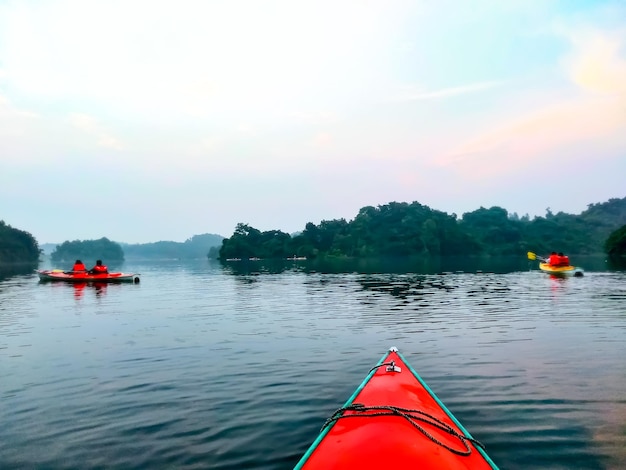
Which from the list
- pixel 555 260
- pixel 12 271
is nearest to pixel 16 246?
pixel 12 271

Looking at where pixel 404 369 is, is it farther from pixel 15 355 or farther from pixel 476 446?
pixel 15 355

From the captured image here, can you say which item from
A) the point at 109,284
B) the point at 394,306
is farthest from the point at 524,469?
the point at 109,284

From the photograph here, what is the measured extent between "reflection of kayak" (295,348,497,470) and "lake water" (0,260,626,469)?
1328 millimetres

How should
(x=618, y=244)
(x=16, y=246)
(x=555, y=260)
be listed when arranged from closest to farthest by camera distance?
(x=555, y=260), (x=618, y=244), (x=16, y=246)

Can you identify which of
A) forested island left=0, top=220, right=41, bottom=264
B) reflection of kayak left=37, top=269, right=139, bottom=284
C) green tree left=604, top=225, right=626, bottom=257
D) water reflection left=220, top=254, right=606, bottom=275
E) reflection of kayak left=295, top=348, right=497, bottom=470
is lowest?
water reflection left=220, top=254, right=606, bottom=275

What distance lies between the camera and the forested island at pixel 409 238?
132 m

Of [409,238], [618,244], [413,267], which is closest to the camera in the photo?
[413,267]

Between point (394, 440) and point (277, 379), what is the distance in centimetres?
602

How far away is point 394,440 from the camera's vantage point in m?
4.32

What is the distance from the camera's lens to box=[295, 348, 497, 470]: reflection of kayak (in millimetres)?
4047

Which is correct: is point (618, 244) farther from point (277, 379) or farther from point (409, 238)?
point (277, 379)

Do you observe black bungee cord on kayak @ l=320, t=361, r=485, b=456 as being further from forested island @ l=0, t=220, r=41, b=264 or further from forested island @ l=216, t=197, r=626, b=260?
forested island @ l=0, t=220, r=41, b=264

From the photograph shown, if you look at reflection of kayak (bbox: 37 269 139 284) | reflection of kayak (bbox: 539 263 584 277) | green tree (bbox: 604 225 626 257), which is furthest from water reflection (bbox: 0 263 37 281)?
green tree (bbox: 604 225 626 257)

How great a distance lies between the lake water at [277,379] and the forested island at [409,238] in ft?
363
